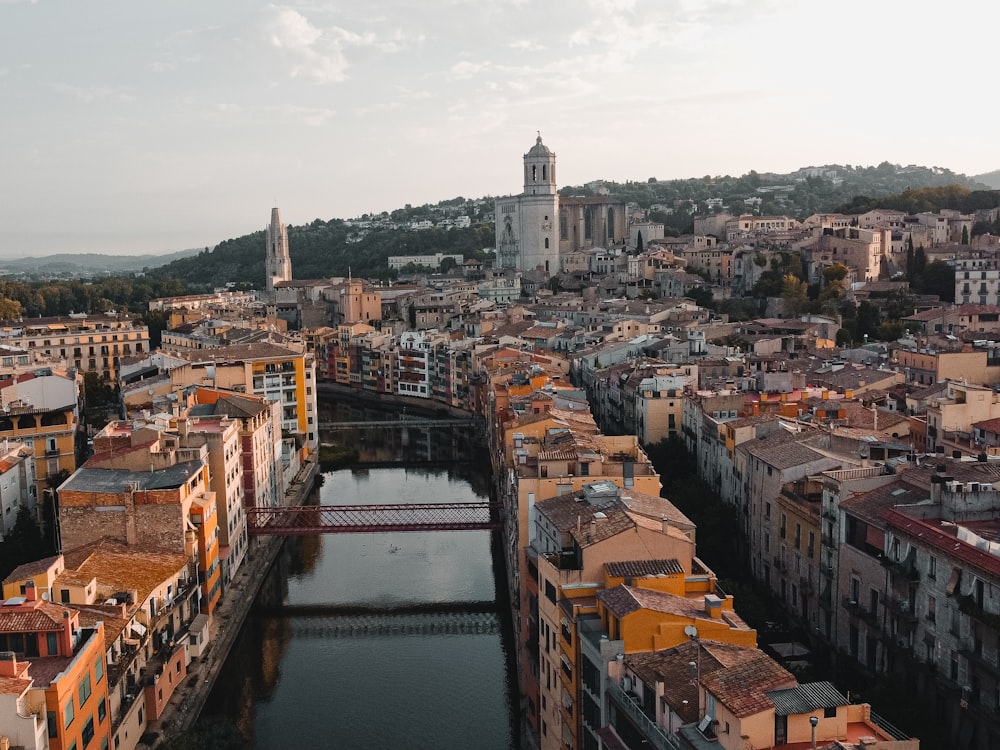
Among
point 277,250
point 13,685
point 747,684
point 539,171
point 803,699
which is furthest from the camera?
point 277,250

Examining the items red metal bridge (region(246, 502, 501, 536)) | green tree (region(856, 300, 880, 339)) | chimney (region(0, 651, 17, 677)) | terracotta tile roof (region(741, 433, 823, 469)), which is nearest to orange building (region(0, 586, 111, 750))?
chimney (region(0, 651, 17, 677))

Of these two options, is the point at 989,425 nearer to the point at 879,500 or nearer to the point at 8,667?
the point at 879,500

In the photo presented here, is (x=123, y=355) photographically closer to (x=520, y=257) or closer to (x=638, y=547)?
(x=520, y=257)

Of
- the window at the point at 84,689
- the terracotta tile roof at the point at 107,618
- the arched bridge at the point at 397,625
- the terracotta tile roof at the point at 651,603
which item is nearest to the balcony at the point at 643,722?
the terracotta tile roof at the point at 651,603

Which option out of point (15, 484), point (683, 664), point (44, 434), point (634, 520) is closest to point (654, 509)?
point (634, 520)

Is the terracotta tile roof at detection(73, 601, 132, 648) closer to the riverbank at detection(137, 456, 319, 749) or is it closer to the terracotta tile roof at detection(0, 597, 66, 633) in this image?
the terracotta tile roof at detection(0, 597, 66, 633)

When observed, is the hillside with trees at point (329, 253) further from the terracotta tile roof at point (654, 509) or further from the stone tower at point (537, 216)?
the terracotta tile roof at point (654, 509)
